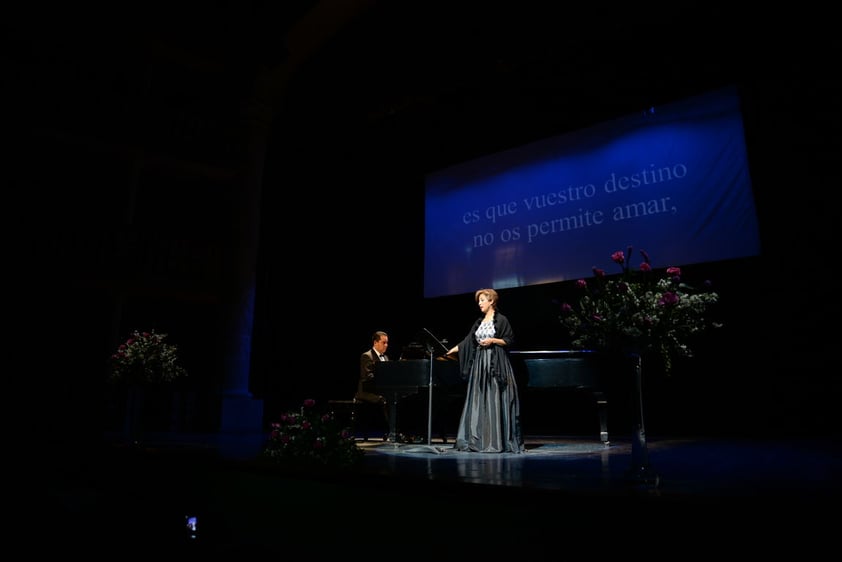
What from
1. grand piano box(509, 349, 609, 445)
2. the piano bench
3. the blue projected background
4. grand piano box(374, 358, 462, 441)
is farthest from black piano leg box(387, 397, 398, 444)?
the blue projected background

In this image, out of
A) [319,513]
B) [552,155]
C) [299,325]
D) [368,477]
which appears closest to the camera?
[368,477]

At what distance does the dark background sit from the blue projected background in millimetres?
328

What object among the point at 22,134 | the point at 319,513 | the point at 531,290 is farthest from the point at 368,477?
the point at 22,134

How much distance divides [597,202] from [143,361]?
17.8 feet

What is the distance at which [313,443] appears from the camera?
3523 mm

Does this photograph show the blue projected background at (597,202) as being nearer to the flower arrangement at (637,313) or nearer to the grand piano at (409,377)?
the grand piano at (409,377)

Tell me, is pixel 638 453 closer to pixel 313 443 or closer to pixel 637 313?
pixel 637 313

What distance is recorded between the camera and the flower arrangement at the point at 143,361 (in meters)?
5.14

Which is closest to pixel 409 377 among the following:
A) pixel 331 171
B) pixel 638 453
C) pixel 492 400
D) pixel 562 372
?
pixel 492 400

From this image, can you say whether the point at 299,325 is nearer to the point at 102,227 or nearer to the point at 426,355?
the point at 102,227

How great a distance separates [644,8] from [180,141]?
732 centimetres

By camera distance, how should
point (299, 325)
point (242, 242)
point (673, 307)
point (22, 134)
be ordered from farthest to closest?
point (299, 325), point (242, 242), point (22, 134), point (673, 307)

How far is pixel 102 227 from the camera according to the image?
876cm

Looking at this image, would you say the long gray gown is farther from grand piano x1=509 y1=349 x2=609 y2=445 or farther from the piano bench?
the piano bench
